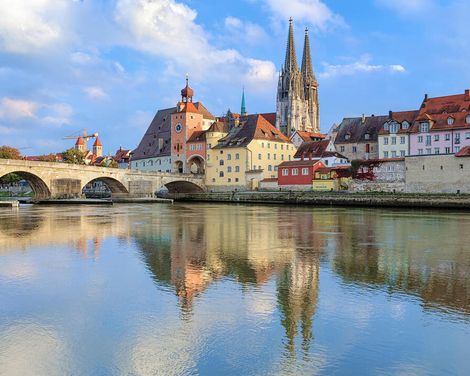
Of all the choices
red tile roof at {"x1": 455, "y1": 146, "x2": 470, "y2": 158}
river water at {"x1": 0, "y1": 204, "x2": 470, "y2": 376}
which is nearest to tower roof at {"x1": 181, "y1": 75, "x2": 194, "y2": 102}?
red tile roof at {"x1": 455, "y1": 146, "x2": 470, "y2": 158}

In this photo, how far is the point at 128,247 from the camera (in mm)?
18531

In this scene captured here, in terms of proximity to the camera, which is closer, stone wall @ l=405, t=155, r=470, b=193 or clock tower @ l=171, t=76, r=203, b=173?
stone wall @ l=405, t=155, r=470, b=193

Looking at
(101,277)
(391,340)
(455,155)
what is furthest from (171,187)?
(391,340)

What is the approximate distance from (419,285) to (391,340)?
14.0ft

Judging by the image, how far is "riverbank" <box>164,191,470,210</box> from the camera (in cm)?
4834

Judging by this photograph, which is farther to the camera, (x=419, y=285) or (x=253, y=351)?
(x=419, y=285)

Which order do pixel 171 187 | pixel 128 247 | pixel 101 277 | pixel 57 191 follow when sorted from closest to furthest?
pixel 101 277 < pixel 128 247 < pixel 57 191 < pixel 171 187

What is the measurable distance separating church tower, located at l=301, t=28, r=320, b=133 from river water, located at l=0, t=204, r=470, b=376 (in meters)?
107

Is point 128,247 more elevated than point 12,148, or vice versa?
point 12,148

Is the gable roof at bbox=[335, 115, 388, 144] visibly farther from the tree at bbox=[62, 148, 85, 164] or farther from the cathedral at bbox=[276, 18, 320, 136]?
the tree at bbox=[62, 148, 85, 164]

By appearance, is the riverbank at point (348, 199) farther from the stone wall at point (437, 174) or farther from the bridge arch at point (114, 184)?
the bridge arch at point (114, 184)

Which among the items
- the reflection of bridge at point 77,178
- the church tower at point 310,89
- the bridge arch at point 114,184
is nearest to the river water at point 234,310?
the reflection of bridge at point 77,178

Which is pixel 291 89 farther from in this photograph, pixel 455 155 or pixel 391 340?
pixel 391 340

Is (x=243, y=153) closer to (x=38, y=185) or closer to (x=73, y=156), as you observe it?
(x=38, y=185)
